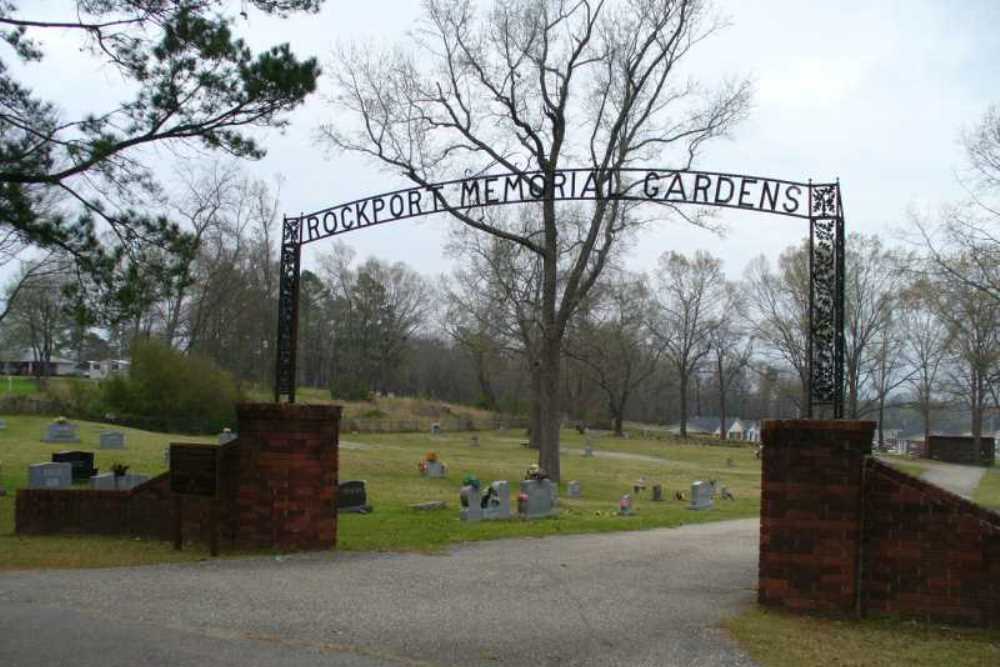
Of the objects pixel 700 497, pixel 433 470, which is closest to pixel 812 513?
pixel 700 497

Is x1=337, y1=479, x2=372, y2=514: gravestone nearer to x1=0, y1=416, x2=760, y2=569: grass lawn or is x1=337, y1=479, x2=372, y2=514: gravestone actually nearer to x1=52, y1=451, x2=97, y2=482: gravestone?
x1=0, y1=416, x2=760, y2=569: grass lawn

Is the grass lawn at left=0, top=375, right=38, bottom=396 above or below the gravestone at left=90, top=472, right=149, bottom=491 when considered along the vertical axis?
above

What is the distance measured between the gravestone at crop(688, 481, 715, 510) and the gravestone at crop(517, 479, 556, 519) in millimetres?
6453

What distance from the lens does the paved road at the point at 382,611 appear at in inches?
237

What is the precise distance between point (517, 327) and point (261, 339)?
2084 cm

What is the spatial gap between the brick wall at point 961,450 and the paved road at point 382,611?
172 feet

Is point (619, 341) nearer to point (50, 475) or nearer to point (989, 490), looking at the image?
point (989, 490)

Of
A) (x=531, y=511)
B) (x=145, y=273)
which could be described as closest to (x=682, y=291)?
(x=531, y=511)

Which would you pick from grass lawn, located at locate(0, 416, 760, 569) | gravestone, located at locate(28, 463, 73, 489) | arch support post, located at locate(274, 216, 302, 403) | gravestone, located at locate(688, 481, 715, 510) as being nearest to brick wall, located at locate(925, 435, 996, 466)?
grass lawn, located at locate(0, 416, 760, 569)

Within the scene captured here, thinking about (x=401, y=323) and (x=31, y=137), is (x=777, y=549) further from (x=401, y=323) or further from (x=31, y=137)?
(x=401, y=323)

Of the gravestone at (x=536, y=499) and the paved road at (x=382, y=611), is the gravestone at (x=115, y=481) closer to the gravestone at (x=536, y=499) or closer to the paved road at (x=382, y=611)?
the gravestone at (x=536, y=499)

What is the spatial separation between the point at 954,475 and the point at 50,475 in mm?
40320

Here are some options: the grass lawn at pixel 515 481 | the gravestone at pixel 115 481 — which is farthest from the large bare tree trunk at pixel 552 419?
the gravestone at pixel 115 481

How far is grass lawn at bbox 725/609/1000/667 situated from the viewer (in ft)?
20.1
